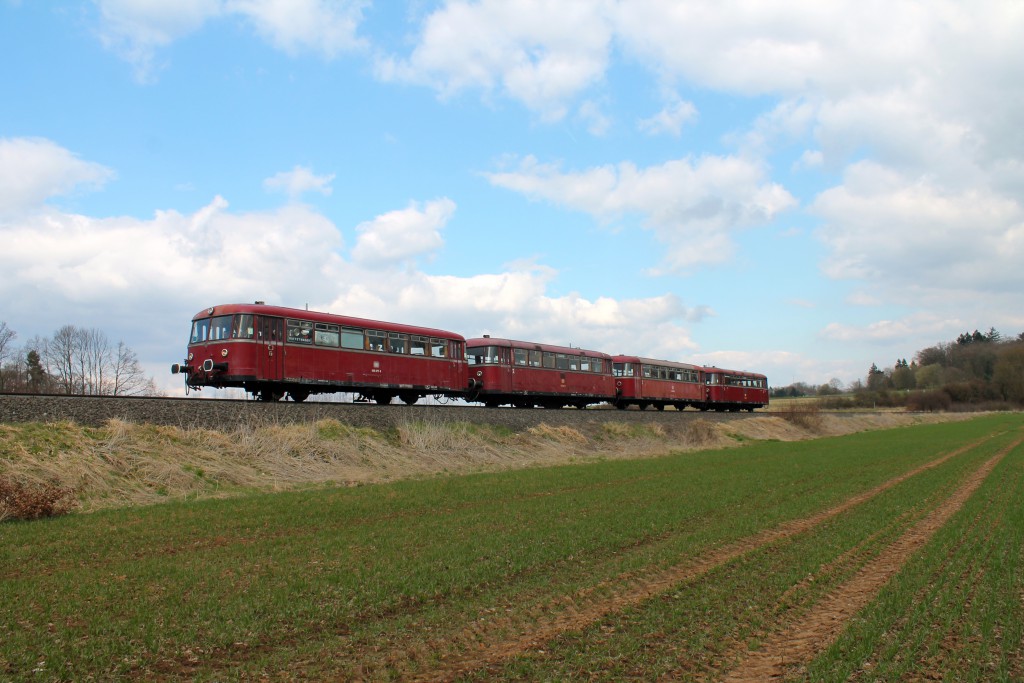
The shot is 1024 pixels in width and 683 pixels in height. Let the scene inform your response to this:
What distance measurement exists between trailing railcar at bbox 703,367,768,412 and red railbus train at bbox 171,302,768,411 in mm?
12080

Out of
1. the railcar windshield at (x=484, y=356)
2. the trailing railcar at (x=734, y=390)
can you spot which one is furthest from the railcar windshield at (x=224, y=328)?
the trailing railcar at (x=734, y=390)

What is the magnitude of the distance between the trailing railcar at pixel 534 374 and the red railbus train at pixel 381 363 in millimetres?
48

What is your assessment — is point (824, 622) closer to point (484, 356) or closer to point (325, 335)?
point (325, 335)

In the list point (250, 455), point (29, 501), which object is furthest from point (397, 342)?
point (29, 501)

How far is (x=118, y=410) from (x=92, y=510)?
5.64 m

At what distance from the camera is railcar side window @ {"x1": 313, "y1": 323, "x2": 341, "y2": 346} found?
24.5m

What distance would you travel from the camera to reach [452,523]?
36.6 ft

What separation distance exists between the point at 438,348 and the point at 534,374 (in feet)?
23.7

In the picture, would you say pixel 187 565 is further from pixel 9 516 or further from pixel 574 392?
pixel 574 392

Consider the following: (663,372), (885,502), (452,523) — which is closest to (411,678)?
(452,523)

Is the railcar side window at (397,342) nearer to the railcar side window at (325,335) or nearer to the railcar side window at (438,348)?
the railcar side window at (438,348)

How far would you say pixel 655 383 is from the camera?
157 feet

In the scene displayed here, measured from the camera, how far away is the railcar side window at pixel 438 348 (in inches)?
1185

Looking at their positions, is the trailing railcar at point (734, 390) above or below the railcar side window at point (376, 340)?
below
